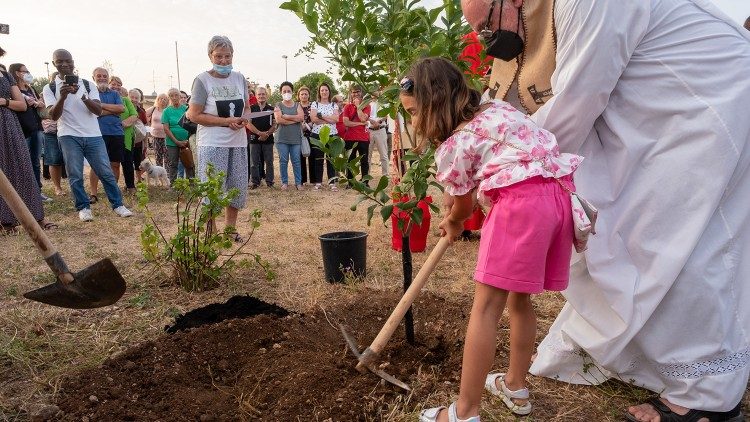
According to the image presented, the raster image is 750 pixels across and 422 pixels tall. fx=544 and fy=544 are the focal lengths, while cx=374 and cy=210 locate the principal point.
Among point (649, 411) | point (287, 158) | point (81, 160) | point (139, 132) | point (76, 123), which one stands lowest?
point (649, 411)

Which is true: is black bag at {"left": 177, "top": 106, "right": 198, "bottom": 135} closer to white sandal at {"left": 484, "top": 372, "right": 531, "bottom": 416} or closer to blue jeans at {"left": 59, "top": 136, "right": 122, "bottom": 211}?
blue jeans at {"left": 59, "top": 136, "right": 122, "bottom": 211}

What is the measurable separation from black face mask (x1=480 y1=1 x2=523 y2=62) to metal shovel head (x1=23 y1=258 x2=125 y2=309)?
6.76 ft

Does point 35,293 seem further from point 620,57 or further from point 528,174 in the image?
point 620,57

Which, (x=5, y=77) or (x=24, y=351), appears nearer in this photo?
(x=24, y=351)

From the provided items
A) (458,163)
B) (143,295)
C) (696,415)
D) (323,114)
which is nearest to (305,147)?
(323,114)

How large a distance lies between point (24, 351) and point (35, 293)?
47 cm

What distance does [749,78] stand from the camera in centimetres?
201

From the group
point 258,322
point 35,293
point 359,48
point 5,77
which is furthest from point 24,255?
point 359,48

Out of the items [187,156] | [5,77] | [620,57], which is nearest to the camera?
[620,57]

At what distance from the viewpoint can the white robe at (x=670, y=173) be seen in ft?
6.51

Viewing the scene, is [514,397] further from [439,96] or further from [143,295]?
[143,295]

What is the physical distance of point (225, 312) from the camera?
3.16 meters

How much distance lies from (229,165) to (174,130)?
4.39 meters

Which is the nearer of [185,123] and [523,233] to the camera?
[523,233]
